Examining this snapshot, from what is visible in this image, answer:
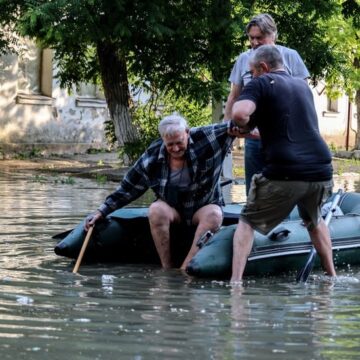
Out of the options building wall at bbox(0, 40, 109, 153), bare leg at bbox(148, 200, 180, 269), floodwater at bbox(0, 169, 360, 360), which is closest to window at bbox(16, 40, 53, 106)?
building wall at bbox(0, 40, 109, 153)

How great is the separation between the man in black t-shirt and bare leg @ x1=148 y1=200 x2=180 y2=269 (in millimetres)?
696

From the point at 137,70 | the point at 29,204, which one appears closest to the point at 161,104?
the point at 137,70

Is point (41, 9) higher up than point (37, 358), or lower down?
higher up

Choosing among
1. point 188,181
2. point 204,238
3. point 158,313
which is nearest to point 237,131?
point 188,181

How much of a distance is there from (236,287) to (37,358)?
103 inches

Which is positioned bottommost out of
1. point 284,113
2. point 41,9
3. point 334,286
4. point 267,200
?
point 334,286

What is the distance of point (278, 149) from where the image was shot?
272 inches

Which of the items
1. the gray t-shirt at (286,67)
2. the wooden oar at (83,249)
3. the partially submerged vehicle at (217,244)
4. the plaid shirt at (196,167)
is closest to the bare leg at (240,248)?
the partially submerged vehicle at (217,244)

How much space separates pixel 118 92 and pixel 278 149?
478 inches

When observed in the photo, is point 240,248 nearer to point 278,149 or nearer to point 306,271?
point 306,271

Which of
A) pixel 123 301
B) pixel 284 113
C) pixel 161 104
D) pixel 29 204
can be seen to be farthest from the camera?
pixel 161 104

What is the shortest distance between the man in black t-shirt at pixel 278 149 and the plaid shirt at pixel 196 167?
0.61m

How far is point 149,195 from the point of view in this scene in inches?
558

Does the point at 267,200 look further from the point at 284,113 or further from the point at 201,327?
the point at 201,327
